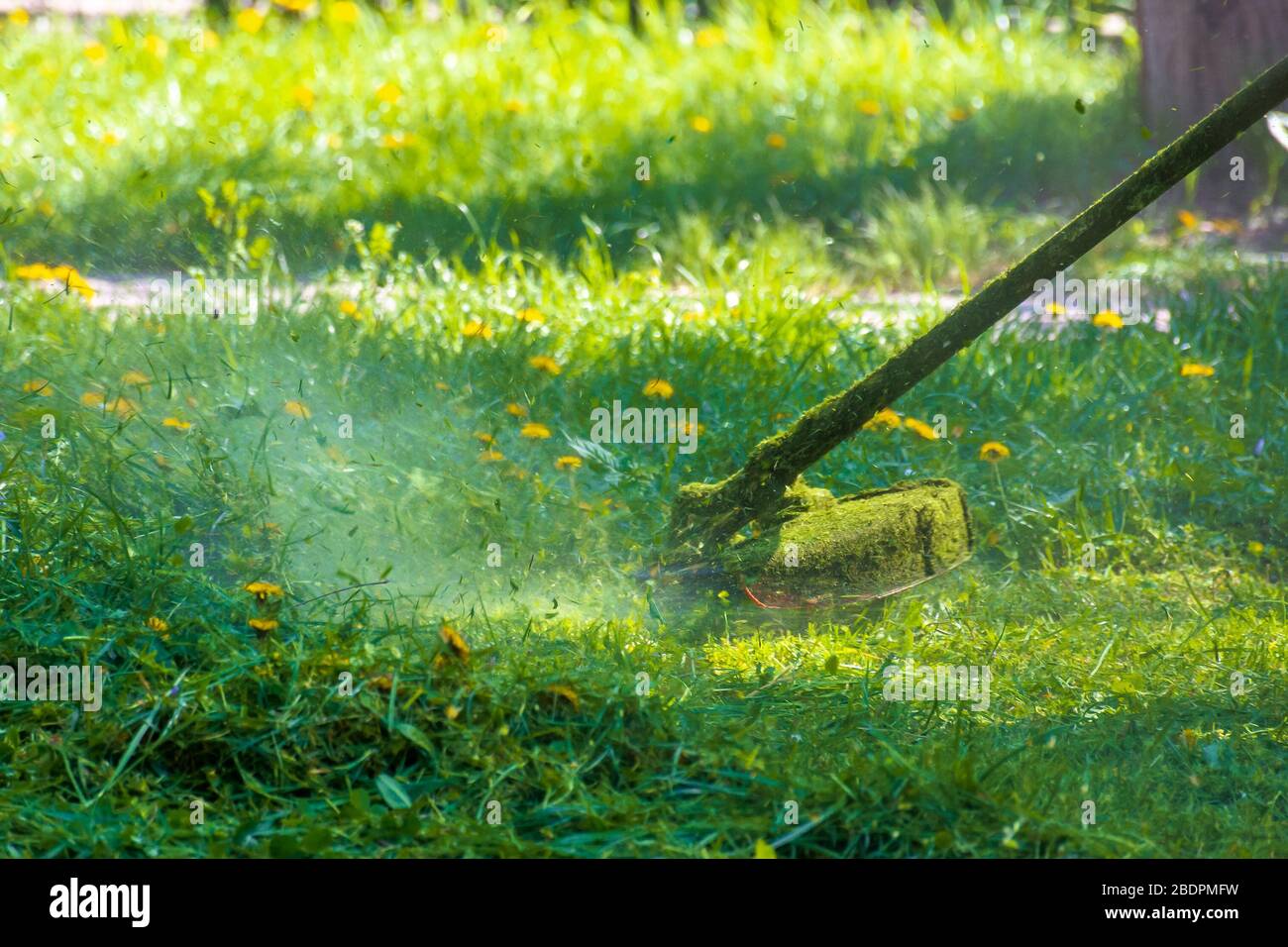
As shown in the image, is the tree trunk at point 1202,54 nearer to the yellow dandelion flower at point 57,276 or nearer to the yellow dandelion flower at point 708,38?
the yellow dandelion flower at point 708,38

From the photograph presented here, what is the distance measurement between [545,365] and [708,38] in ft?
13.1

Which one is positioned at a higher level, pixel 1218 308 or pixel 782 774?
pixel 1218 308

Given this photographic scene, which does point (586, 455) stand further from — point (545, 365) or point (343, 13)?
point (343, 13)

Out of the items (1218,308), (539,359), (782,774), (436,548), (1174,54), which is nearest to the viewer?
(782,774)

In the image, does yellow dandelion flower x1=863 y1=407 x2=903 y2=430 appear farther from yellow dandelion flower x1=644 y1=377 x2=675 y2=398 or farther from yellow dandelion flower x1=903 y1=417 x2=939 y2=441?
yellow dandelion flower x1=644 y1=377 x2=675 y2=398

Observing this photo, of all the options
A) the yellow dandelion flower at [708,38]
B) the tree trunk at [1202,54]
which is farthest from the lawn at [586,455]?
the tree trunk at [1202,54]

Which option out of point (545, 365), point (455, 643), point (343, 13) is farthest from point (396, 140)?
point (455, 643)

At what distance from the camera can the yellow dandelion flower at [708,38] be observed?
795 cm

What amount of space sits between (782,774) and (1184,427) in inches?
97.6

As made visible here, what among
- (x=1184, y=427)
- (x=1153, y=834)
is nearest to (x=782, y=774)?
(x=1153, y=834)

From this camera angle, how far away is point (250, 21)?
26.8 ft

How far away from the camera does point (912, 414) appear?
4742 mm

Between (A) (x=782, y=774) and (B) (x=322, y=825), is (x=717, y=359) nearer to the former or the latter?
(A) (x=782, y=774)

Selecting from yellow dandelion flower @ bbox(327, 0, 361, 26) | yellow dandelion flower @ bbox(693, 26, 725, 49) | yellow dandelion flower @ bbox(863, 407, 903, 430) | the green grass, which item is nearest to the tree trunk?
the green grass
